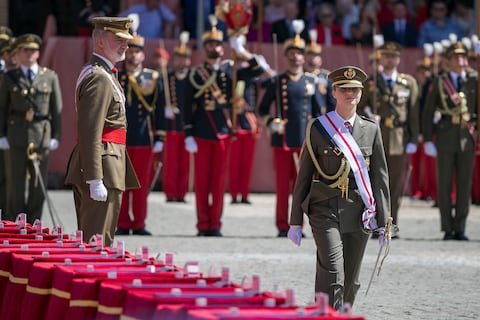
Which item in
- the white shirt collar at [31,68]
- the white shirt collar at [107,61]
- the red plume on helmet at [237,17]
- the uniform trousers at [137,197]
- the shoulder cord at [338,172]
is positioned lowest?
the uniform trousers at [137,197]

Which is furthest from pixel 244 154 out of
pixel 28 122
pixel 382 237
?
pixel 382 237

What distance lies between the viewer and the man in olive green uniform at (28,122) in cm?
1463

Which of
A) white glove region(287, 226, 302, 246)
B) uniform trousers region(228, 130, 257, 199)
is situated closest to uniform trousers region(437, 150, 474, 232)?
uniform trousers region(228, 130, 257, 199)

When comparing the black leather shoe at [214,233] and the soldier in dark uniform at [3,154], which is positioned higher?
the soldier in dark uniform at [3,154]

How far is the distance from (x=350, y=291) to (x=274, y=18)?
13.5 meters

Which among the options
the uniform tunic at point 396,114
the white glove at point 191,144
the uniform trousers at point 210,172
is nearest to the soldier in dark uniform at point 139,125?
the white glove at point 191,144

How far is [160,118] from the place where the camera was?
624 inches

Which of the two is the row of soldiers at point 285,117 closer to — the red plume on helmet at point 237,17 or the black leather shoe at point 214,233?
the black leather shoe at point 214,233

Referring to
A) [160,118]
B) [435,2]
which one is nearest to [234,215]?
[160,118]

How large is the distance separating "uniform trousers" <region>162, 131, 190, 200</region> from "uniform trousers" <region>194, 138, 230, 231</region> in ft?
15.0

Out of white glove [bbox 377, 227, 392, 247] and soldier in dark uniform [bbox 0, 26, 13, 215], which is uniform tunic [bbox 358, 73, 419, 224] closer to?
soldier in dark uniform [bbox 0, 26, 13, 215]

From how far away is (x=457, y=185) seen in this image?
15820 mm

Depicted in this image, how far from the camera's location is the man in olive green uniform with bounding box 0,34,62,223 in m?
14.6

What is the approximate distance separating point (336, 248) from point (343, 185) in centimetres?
39
